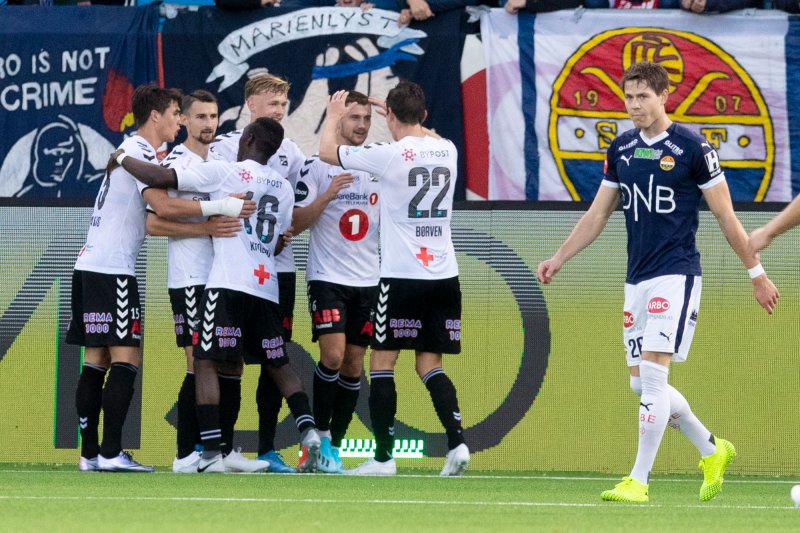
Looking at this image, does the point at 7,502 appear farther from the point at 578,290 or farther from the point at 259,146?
the point at 578,290

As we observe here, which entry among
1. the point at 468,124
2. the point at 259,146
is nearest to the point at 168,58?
the point at 468,124

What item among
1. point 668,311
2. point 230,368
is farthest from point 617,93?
point 668,311

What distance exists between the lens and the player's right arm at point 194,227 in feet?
29.3

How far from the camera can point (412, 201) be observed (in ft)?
29.4

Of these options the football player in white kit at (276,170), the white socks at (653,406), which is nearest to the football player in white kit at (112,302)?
the football player in white kit at (276,170)

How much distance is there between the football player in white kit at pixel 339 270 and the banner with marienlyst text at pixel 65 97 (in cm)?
331

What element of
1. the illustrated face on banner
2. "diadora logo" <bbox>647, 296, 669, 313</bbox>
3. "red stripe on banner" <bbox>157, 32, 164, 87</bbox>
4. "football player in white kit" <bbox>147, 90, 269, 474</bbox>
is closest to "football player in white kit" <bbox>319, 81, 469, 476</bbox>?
"football player in white kit" <bbox>147, 90, 269, 474</bbox>

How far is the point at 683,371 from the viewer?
1034cm

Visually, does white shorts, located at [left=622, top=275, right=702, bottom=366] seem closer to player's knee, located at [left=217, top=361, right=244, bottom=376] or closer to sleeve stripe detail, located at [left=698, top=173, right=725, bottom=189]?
sleeve stripe detail, located at [left=698, top=173, right=725, bottom=189]

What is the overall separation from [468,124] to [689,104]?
5.92 ft

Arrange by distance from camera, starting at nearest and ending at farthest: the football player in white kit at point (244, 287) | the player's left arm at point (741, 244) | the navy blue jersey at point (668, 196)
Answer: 1. the player's left arm at point (741, 244)
2. the navy blue jersey at point (668, 196)
3. the football player in white kit at point (244, 287)

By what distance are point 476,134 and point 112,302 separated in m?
4.20

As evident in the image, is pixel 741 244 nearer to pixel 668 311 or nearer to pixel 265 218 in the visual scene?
pixel 668 311

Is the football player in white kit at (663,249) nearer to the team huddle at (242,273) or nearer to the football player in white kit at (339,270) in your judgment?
the team huddle at (242,273)
